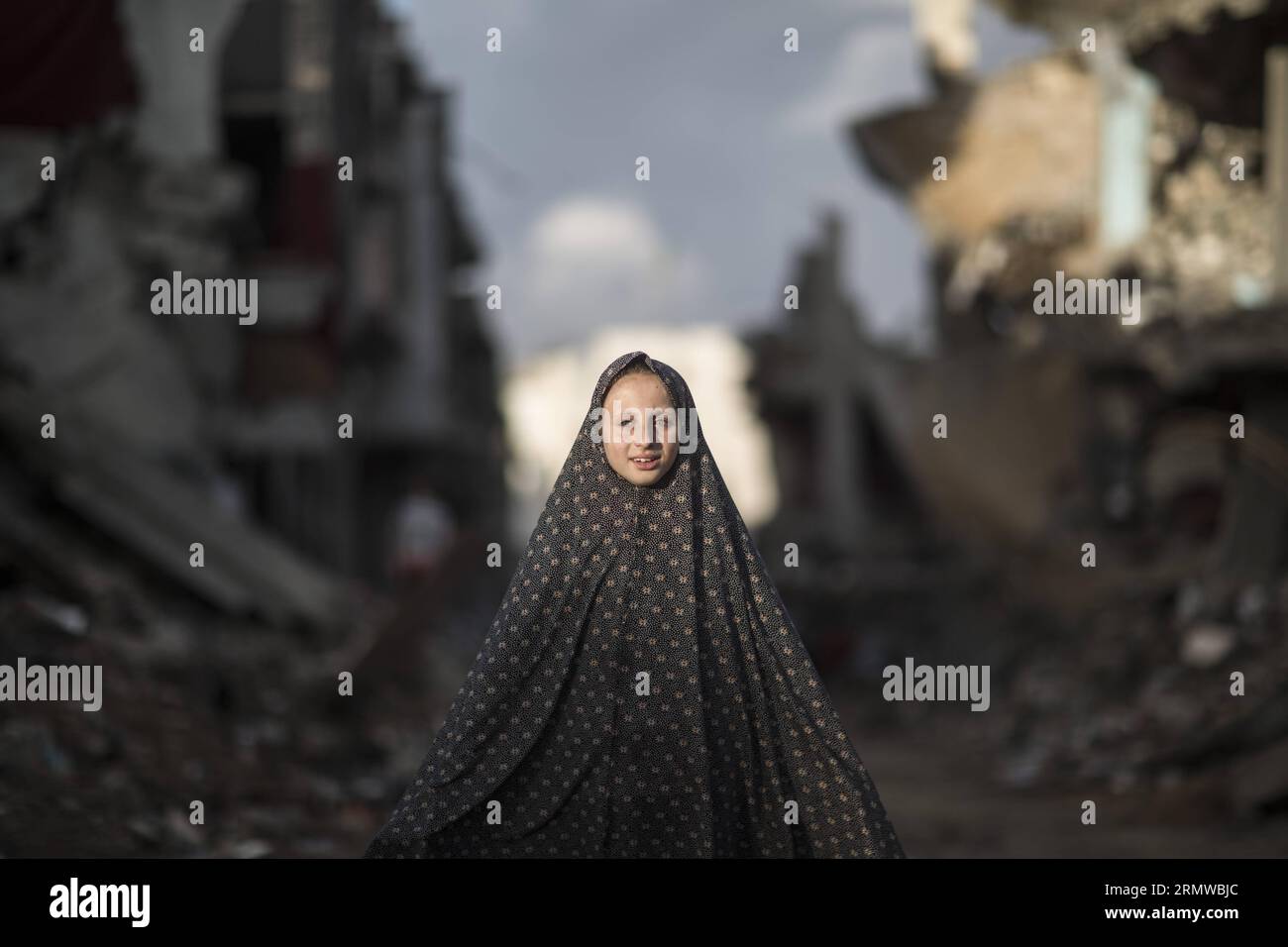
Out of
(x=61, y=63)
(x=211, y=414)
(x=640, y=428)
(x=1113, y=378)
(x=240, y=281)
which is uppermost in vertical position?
(x=240, y=281)

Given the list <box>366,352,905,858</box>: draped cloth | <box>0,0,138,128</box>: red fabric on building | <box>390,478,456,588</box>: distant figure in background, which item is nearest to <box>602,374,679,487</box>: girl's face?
<box>366,352,905,858</box>: draped cloth

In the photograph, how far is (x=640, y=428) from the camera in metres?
3.27

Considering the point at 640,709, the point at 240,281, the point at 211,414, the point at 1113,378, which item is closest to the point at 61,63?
the point at 240,281

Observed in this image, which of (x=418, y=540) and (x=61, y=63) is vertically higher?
(x=61, y=63)

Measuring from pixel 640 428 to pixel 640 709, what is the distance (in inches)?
28.6

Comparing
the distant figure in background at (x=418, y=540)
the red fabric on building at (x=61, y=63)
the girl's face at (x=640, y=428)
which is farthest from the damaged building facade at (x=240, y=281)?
the girl's face at (x=640, y=428)

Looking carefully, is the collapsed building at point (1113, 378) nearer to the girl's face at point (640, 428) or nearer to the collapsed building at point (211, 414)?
the girl's face at point (640, 428)

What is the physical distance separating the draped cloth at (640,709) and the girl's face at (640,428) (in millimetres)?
41

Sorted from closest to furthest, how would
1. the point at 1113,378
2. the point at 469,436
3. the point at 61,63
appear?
the point at 61,63 → the point at 1113,378 → the point at 469,436

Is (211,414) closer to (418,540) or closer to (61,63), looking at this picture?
(418,540)

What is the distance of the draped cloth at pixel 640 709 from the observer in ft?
10.8

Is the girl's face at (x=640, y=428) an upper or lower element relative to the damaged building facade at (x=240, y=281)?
lower
